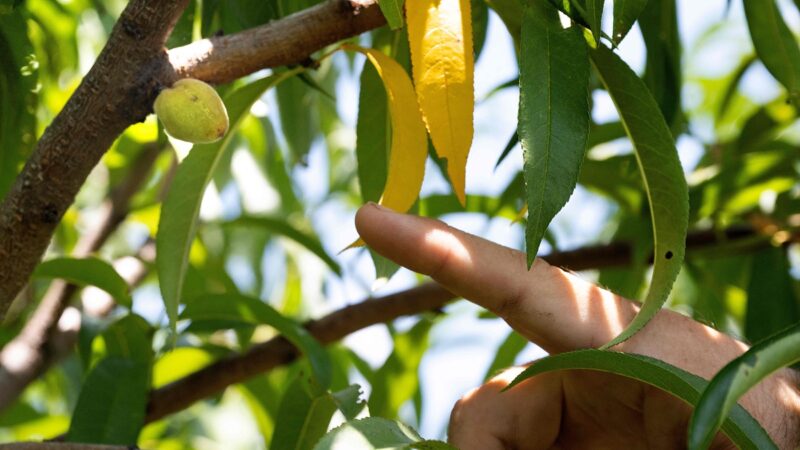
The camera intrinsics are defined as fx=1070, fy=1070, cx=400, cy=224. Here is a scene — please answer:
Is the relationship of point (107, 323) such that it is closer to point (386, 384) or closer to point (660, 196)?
point (386, 384)

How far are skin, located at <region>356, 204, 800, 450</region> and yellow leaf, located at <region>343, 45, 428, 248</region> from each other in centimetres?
8

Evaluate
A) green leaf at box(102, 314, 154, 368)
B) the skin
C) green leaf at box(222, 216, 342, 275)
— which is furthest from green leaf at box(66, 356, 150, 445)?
the skin

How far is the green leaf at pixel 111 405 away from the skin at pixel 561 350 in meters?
0.43

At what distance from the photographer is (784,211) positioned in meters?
1.41

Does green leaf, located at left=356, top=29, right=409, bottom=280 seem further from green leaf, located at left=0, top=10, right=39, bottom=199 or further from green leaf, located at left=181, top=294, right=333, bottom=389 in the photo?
green leaf, located at left=0, top=10, right=39, bottom=199

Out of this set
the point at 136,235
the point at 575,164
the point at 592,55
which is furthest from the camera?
the point at 136,235

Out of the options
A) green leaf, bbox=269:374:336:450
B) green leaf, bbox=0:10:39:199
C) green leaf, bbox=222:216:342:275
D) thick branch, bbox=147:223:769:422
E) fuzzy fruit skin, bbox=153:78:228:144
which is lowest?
green leaf, bbox=269:374:336:450

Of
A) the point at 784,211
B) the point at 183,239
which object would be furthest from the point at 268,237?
the point at 183,239

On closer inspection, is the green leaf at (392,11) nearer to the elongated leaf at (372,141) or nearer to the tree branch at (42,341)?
the elongated leaf at (372,141)

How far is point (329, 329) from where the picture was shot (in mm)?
1293

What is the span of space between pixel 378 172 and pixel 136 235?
1577mm

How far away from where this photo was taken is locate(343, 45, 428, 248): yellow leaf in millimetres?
761

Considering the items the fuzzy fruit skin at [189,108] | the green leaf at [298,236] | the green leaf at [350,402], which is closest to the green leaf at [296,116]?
the green leaf at [298,236]

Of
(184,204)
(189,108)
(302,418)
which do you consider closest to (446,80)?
(189,108)
